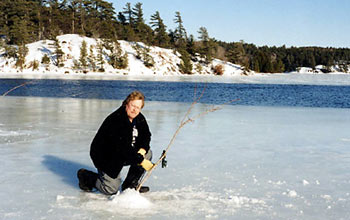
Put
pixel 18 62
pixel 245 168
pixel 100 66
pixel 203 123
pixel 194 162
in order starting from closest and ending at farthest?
pixel 245 168, pixel 194 162, pixel 203 123, pixel 18 62, pixel 100 66

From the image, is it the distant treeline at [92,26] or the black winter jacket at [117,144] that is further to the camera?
the distant treeline at [92,26]

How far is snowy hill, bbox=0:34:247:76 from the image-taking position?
6362 cm

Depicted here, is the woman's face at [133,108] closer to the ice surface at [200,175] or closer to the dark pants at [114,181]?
the dark pants at [114,181]

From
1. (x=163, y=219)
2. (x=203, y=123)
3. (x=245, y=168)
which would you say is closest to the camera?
(x=163, y=219)

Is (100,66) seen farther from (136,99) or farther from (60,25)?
(136,99)

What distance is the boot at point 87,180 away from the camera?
13.2 feet

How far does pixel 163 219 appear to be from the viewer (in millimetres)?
3297

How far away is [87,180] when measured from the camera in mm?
4066

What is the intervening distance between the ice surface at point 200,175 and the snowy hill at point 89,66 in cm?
5900

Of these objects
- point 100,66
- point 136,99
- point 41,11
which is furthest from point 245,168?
point 41,11

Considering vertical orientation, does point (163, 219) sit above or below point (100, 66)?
below

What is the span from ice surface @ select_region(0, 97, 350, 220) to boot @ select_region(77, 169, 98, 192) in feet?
0.32

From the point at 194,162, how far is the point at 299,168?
1.59m

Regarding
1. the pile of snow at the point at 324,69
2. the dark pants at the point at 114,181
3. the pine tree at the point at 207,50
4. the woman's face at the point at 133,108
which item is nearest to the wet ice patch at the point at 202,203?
the dark pants at the point at 114,181
